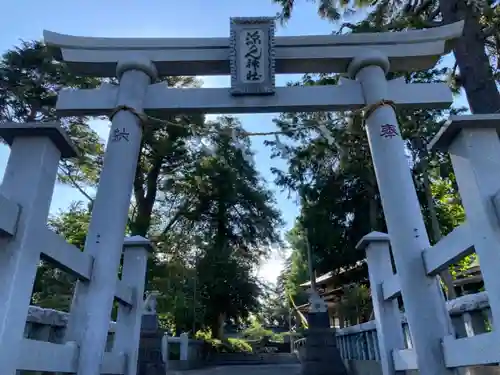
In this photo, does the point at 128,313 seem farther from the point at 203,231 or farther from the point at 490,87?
the point at 203,231

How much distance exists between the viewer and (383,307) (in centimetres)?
295

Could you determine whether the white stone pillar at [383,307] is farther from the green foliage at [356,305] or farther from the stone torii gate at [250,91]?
the green foliage at [356,305]

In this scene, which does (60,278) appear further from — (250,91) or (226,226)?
(250,91)

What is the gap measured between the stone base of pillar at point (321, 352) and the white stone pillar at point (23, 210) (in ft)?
15.6

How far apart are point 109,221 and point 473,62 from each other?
542 centimetres

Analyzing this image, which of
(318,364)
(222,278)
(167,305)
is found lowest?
(318,364)

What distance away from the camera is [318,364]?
5.54 metres

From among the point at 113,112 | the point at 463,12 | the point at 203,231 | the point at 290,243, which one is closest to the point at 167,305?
the point at 203,231


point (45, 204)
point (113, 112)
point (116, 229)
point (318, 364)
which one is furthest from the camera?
point (318, 364)

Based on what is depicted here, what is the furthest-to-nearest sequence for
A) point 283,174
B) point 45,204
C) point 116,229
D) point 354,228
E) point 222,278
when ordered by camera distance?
point 222,278 → point 283,174 → point 354,228 → point 116,229 → point 45,204

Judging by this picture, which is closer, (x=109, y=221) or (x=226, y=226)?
(x=109, y=221)

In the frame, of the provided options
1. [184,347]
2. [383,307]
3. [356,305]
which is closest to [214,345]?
[184,347]

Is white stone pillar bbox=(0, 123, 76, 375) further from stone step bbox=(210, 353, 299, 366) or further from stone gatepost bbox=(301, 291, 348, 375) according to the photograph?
stone step bbox=(210, 353, 299, 366)

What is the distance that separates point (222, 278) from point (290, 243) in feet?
26.5
